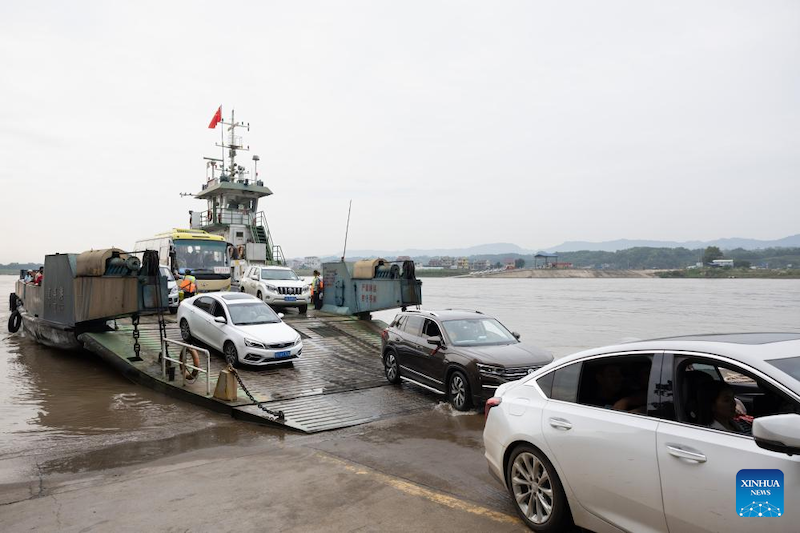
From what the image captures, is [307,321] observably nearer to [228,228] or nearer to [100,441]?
[100,441]

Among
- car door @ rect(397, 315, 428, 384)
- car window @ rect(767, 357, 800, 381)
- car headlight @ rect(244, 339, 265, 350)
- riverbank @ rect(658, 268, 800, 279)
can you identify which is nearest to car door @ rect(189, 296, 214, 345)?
car headlight @ rect(244, 339, 265, 350)

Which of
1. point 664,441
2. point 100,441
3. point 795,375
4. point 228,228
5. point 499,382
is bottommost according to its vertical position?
point 100,441

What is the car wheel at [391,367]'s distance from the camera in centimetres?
1122

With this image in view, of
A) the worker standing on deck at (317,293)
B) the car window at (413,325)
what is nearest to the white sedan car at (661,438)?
the car window at (413,325)

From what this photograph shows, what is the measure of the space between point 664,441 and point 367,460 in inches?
159

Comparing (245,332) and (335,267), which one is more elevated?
(335,267)

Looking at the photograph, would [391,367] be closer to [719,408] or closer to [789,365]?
[719,408]

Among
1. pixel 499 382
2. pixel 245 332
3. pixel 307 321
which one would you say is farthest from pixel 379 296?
pixel 499 382

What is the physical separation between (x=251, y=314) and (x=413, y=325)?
4460 millimetres

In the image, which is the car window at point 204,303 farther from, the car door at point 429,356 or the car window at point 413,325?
the car door at point 429,356

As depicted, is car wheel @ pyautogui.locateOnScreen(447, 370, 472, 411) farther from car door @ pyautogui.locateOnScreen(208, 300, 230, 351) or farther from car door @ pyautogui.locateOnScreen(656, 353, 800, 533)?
car door @ pyautogui.locateOnScreen(208, 300, 230, 351)

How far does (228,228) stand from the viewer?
1268 inches

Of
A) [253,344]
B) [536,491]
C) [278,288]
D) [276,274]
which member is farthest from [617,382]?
[276,274]

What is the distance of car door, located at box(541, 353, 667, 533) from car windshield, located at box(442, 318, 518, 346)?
5402 millimetres
